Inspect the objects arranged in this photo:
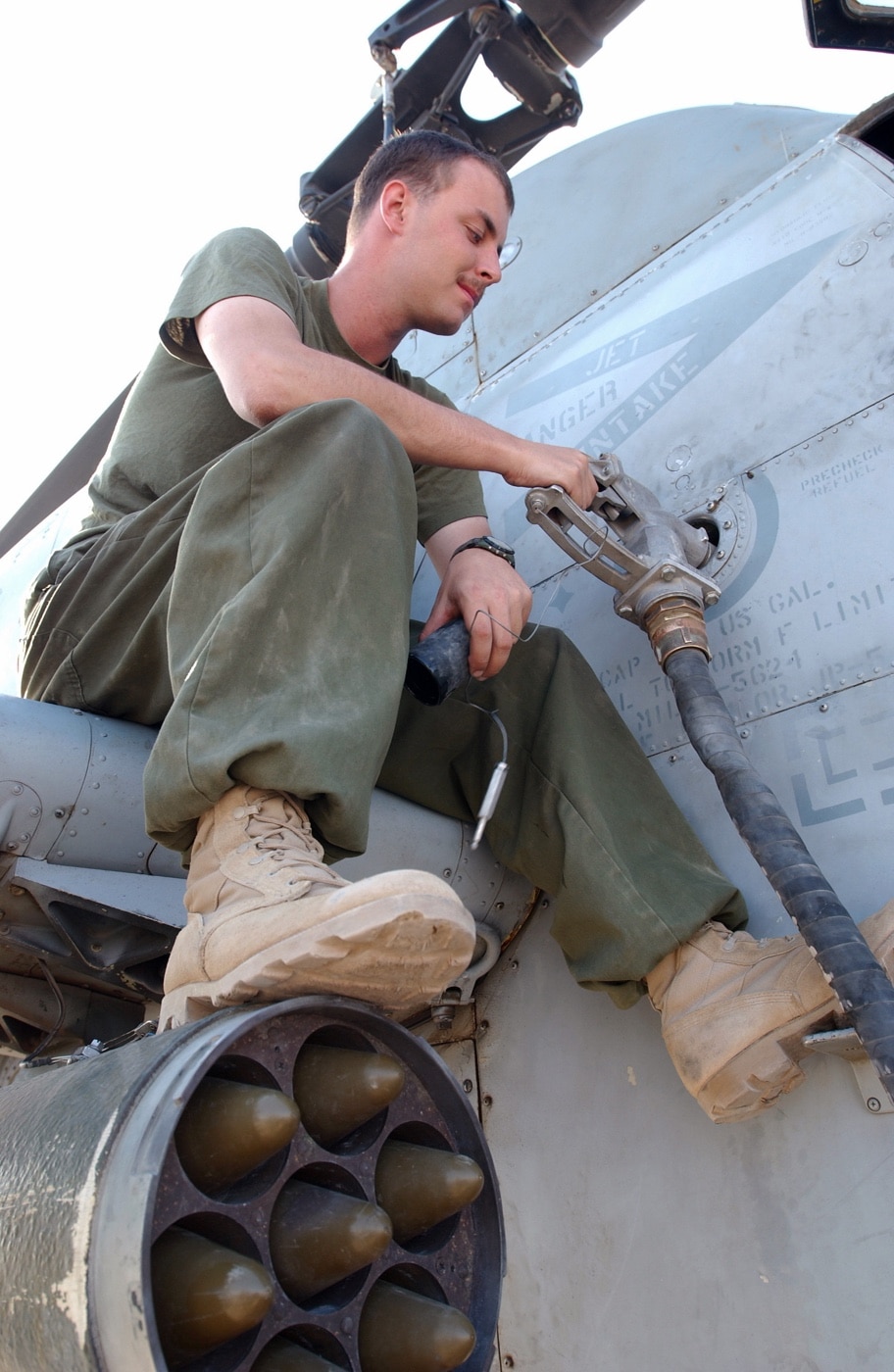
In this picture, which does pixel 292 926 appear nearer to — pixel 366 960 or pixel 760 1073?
pixel 366 960

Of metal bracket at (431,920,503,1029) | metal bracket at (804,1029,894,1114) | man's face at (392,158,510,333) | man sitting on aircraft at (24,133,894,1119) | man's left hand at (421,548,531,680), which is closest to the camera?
man sitting on aircraft at (24,133,894,1119)

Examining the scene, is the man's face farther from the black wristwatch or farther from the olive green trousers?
the olive green trousers

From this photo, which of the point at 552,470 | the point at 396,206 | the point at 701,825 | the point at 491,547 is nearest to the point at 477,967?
the point at 701,825

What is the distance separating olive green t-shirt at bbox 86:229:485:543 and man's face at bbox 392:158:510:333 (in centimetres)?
14

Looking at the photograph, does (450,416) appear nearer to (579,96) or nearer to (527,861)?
(527,861)

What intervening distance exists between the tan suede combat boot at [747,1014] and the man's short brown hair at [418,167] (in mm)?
1270

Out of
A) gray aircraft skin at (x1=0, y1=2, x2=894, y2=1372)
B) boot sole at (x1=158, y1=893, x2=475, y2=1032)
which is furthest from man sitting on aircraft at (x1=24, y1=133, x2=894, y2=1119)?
gray aircraft skin at (x1=0, y1=2, x2=894, y2=1372)

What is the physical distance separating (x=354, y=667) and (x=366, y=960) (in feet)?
1.13

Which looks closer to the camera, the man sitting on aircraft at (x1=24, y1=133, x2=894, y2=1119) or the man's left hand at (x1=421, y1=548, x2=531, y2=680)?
the man sitting on aircraft at (x1=24, y1=133, x2=894, y2=1119)

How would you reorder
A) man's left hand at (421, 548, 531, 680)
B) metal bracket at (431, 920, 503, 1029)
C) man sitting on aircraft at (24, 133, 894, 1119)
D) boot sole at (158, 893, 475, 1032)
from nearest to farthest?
boot sole at (158, 893, 475, 1032), man sitting on aircraft at (24, 133, 894, 1119), man's left hand at (421, 548, 531, 680), metal bracket at (431, 920, 503, 1029)

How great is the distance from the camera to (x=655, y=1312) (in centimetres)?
126

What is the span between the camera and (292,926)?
886 mm

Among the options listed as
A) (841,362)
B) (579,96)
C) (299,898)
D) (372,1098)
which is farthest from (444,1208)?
(579,96)

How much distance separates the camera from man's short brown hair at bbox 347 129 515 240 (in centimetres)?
181
